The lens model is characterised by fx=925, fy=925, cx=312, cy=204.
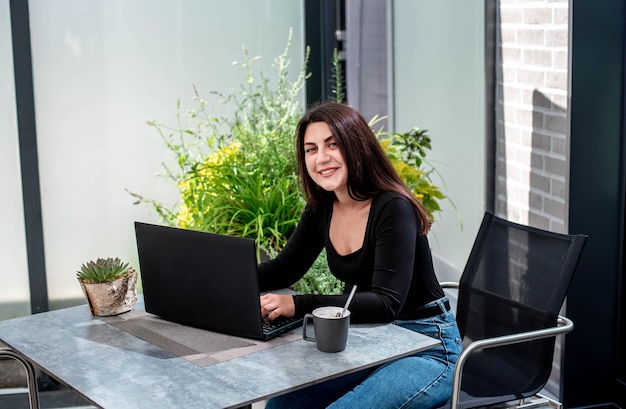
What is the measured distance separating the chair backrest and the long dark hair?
31cm

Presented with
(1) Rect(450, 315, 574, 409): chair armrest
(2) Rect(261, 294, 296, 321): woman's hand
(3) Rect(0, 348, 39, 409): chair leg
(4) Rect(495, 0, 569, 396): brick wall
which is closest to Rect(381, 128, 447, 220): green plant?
(4) Rect(495, 0, 569, 396): brick wall

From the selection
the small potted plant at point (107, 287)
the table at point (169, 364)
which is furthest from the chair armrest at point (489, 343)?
the small potted plant at point (107, 287)

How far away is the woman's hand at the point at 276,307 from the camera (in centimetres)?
223

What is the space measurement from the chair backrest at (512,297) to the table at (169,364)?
1.61 ft

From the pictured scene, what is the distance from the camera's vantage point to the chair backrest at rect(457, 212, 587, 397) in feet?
8.20

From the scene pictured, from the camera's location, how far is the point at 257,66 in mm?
4133

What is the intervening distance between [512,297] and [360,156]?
2.01 ft

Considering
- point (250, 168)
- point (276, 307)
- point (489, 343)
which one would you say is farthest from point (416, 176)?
point (276, 307)

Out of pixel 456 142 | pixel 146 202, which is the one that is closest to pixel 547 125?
pixel 456 142

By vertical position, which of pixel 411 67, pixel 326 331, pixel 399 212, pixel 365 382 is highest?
pixel 411 67

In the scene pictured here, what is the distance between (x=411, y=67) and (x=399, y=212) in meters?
2.15

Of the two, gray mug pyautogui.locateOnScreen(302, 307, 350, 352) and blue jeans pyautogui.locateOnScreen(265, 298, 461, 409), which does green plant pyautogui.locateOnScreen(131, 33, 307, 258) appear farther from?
gray mug pyautogui.locateOnScreen(302, 307, 350, 352)

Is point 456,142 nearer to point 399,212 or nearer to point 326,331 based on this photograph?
point 399,212

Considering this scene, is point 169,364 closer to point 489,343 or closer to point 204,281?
point 204,281
